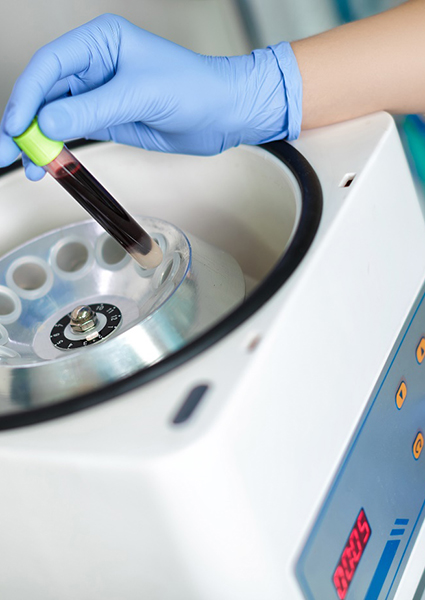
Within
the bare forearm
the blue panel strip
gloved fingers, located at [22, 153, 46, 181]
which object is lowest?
the blue panel strip

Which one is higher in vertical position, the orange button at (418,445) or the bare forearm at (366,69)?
the bare forearm at (366,69)

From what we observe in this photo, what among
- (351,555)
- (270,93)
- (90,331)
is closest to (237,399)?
(351,555)

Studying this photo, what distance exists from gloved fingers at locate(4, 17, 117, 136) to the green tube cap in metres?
0.01

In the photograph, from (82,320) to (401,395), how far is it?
52 centimetres

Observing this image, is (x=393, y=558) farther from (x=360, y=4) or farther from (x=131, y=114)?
(x=360, y=4)

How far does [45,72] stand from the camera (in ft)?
3.20

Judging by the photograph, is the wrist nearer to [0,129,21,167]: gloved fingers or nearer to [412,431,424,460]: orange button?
[0,129,21,167]: gloved fingers

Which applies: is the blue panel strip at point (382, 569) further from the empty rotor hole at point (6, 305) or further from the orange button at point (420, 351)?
the empty rotor hole at point (6, 305)

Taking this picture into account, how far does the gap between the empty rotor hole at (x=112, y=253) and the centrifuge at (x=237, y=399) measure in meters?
0.04

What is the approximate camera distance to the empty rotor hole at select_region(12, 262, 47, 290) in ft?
4.19

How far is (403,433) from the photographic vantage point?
0.97m

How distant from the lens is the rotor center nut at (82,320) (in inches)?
41.6

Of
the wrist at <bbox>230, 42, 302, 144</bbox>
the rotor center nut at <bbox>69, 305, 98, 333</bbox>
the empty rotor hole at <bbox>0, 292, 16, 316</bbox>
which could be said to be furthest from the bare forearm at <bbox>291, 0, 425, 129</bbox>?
the empty rotor hole at <bbox>0, 292, 16, 316</bbox>

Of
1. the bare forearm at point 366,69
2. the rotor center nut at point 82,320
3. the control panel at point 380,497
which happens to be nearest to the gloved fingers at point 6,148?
the rotor center nut at point 82,320
